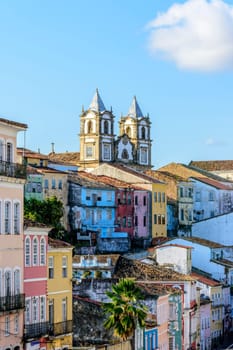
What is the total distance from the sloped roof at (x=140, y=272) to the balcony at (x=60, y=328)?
2215cm

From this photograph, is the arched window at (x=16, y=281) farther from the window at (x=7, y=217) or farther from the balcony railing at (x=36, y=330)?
the window at (x=7, y=217)

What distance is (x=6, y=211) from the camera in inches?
1934

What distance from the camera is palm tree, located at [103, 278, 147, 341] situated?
2323 inches

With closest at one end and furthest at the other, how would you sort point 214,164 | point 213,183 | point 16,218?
1. point 16,218
2. point 213,183
3. point 214,164

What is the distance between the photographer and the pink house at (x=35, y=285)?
51125mm

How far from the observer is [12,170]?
49.5 metres

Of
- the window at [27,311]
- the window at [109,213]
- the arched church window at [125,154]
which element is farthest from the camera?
the arched church window at [125,154]

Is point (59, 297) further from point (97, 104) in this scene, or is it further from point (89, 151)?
point (97, 104)

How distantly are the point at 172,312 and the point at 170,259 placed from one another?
44.4 ft

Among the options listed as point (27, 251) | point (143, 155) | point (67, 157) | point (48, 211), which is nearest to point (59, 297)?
point (27, 251)

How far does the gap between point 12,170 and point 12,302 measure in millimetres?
5830

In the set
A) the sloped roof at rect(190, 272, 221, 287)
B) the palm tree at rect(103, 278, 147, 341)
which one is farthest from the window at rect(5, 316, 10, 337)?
the sloped roof at rect(190, 272, 221, 287)

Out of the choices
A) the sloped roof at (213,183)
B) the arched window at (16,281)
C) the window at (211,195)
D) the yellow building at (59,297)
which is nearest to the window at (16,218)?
the arched window at (16,281)

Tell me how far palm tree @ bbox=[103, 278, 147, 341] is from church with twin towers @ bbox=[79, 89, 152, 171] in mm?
80803
